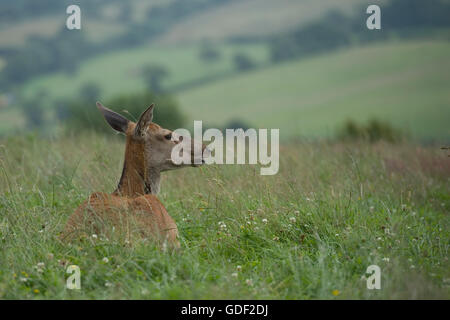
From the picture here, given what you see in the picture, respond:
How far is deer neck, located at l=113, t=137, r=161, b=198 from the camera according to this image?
21.6 ft

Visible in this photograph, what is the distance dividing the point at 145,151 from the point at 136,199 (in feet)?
3.40

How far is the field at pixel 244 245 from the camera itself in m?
5.02

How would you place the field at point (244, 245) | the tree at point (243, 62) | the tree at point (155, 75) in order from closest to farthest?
the field at point (244, 245) → the tree at point (155, 75) → the tree at point (243, 62)

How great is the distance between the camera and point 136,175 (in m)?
6.72

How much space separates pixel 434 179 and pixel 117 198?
626 cm

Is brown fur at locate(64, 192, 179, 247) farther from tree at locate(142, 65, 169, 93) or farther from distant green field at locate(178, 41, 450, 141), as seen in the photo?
tree at locate(142, 65, 169, 93)

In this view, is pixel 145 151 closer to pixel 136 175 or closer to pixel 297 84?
pixel 136 175

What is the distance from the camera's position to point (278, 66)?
93.8 meters

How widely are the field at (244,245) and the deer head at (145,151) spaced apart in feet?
2.09

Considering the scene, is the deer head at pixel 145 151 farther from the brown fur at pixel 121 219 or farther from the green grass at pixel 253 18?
the green grass at pixel 253 18

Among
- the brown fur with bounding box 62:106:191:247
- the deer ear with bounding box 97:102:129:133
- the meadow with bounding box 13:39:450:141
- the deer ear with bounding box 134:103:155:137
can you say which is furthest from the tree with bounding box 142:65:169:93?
the brown fur with bounding box 62:106:191:247

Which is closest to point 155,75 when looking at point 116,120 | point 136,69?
point 136,69

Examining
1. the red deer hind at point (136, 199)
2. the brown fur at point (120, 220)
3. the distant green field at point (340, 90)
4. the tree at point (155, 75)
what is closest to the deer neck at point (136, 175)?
the red deer hind at point (136, 199)
